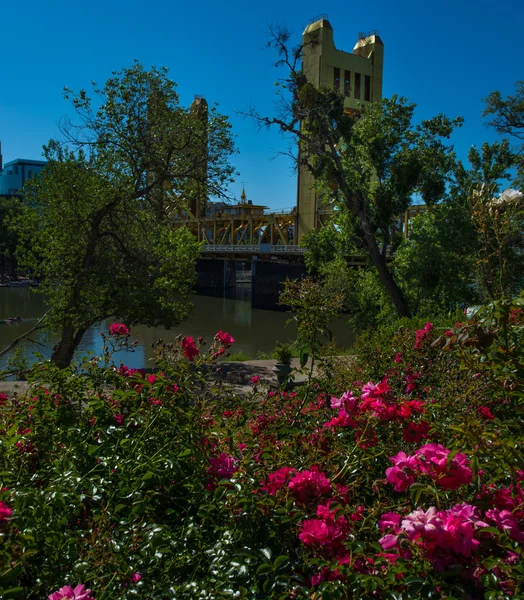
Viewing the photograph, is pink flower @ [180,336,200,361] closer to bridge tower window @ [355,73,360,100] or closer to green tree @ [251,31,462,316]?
green tree @ [251,31,462,316]

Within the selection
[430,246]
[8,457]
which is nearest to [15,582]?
[8,457]

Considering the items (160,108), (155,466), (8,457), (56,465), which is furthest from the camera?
(160,108)

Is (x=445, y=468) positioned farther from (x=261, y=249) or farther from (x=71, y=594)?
(x=261, y=249)

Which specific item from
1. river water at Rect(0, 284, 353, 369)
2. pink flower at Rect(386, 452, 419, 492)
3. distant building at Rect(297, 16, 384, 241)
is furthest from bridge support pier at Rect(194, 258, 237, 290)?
pink flower at Rect(386, 452, 419, 492)

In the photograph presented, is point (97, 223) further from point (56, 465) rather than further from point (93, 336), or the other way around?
point (93, 336)

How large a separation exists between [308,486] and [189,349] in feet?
4.04

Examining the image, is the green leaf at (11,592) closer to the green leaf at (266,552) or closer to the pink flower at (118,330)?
the green leaf at (266,552)

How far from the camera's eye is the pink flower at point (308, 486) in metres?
1.76

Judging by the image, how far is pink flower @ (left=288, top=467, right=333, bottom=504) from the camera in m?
1.76

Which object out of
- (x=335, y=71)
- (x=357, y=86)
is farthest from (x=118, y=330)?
(x=357, y=86)

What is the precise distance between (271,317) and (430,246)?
21.8m

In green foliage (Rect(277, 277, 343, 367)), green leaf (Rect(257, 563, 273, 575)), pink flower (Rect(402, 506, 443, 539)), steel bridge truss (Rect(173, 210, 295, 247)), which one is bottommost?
green leaf (Rect(257, 563, 273, 575))

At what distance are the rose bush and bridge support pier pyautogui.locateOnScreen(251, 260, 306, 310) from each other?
37561 mm

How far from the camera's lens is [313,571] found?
5.33ft
